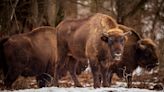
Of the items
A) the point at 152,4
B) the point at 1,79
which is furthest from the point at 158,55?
the point at 1,79

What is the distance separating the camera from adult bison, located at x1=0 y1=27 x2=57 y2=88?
504cm

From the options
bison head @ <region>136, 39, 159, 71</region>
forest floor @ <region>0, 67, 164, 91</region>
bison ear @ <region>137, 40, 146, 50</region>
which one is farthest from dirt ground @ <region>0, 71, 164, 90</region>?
bison ear @ <region>137, 40, 146, 50</region>

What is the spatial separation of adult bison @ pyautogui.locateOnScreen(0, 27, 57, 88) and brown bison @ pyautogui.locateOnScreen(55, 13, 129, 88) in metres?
0.13

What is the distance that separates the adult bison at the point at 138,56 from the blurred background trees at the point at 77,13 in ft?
0.42

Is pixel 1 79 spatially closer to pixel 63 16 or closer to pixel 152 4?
pixel 63 16

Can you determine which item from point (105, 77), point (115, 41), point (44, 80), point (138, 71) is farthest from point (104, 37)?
point (44, 80)

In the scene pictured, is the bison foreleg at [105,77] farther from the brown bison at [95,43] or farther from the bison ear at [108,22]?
the bison ear at [108,22]

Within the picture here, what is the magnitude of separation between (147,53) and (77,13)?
830 mm

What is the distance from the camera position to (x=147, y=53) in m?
5.11

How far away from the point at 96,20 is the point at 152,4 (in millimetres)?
725

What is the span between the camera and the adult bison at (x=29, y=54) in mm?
5043

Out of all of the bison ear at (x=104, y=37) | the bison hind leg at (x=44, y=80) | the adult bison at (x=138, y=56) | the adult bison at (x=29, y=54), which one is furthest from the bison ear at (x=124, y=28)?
the bison hind leg at (x=44, y=80)

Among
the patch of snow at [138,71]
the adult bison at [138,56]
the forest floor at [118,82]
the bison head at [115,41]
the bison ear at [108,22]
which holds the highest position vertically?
the bison ear at [108,22]

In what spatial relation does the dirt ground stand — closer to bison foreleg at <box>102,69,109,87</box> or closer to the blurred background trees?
bison foreleg at <box>102,69,109,87</box>
